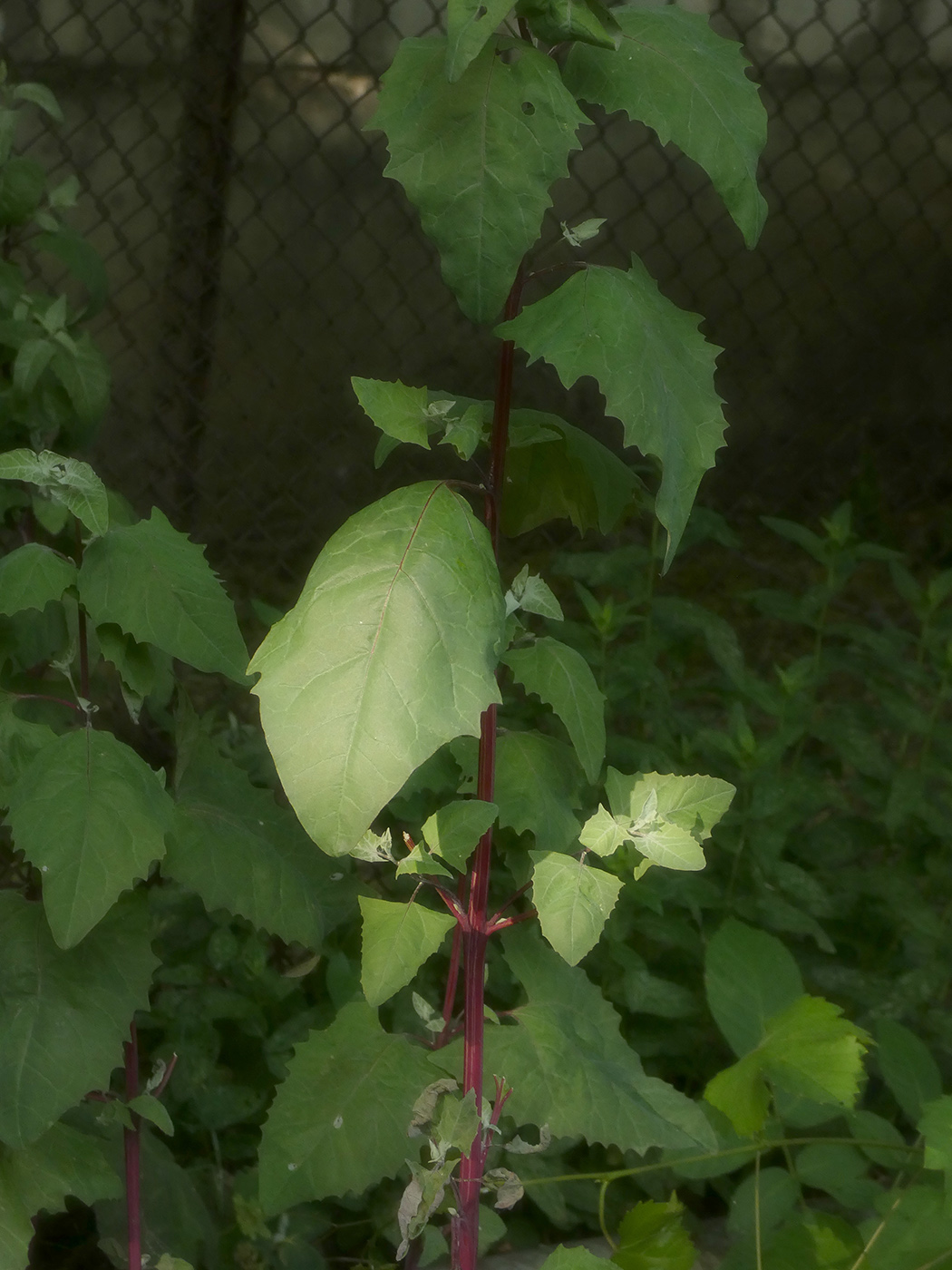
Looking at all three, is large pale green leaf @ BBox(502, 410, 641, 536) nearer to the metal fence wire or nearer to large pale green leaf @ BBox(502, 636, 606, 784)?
large pale green leaf @ BBox(502, 636, 606, 784)

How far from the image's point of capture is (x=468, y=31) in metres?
1.03

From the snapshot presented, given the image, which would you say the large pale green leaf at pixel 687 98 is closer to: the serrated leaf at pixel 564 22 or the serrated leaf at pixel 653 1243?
the serrated leaf at pixel 564 22

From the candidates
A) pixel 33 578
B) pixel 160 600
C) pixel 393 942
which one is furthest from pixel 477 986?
pixel 33 578

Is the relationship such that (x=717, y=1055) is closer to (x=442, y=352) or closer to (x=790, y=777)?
(x=790, y=777)

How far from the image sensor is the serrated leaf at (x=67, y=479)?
1339mm

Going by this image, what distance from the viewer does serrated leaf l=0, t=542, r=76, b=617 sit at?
50.8 inches

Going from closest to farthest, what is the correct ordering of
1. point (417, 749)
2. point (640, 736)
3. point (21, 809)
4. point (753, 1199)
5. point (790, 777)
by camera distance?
point (417, 749) → point (21, 809) → point (753, 1199) → point (790, 777) → point (640, 736)

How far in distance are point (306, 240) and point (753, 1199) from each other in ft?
14.4

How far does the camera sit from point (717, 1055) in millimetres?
2295

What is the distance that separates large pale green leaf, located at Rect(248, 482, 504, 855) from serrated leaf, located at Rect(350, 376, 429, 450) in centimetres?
7

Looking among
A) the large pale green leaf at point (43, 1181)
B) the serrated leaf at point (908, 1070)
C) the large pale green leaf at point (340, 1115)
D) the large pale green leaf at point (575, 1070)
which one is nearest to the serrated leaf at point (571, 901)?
the large pale green leaf at point (575, 1070)

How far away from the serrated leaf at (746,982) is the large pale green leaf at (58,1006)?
76cm

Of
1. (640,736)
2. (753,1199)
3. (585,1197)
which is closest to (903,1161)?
(753,1199)

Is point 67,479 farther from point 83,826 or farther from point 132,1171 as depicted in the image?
point 132,1171
